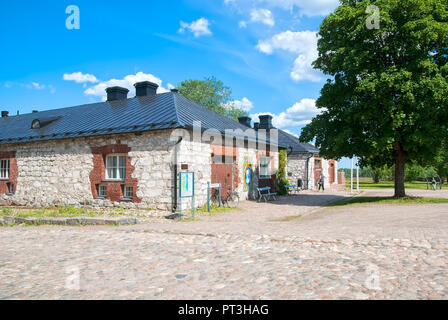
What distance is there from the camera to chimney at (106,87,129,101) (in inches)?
763

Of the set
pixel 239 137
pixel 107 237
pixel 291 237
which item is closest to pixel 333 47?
pixel 239 137

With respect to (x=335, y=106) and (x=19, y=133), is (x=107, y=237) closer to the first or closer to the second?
(x=335, y=106)

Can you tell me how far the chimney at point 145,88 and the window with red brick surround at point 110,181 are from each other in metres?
5.03

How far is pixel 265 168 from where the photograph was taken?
2000 centimetres

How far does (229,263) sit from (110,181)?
985cm

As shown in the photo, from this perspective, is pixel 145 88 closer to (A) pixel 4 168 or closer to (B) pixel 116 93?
(B) pixel 116 93

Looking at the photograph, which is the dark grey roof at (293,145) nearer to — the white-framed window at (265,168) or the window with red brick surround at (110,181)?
the white-framed window at (265,168)

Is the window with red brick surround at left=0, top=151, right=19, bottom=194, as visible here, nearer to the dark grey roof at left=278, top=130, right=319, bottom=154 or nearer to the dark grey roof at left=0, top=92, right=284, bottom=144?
the dark grey roof at left=0, top=92, right=284, bottom=144

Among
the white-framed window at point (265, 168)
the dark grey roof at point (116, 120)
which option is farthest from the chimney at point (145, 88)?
the white-framed window at point (265, 168)

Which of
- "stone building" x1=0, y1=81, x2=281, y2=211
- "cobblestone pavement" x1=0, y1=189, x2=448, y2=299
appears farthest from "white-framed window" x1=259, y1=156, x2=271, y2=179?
"cobblestone pavement" x1=0, y1=189, x2=448, y2=299

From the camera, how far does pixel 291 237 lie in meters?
7.25

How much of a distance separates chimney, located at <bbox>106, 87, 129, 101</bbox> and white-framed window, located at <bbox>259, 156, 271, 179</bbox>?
8608 mm
